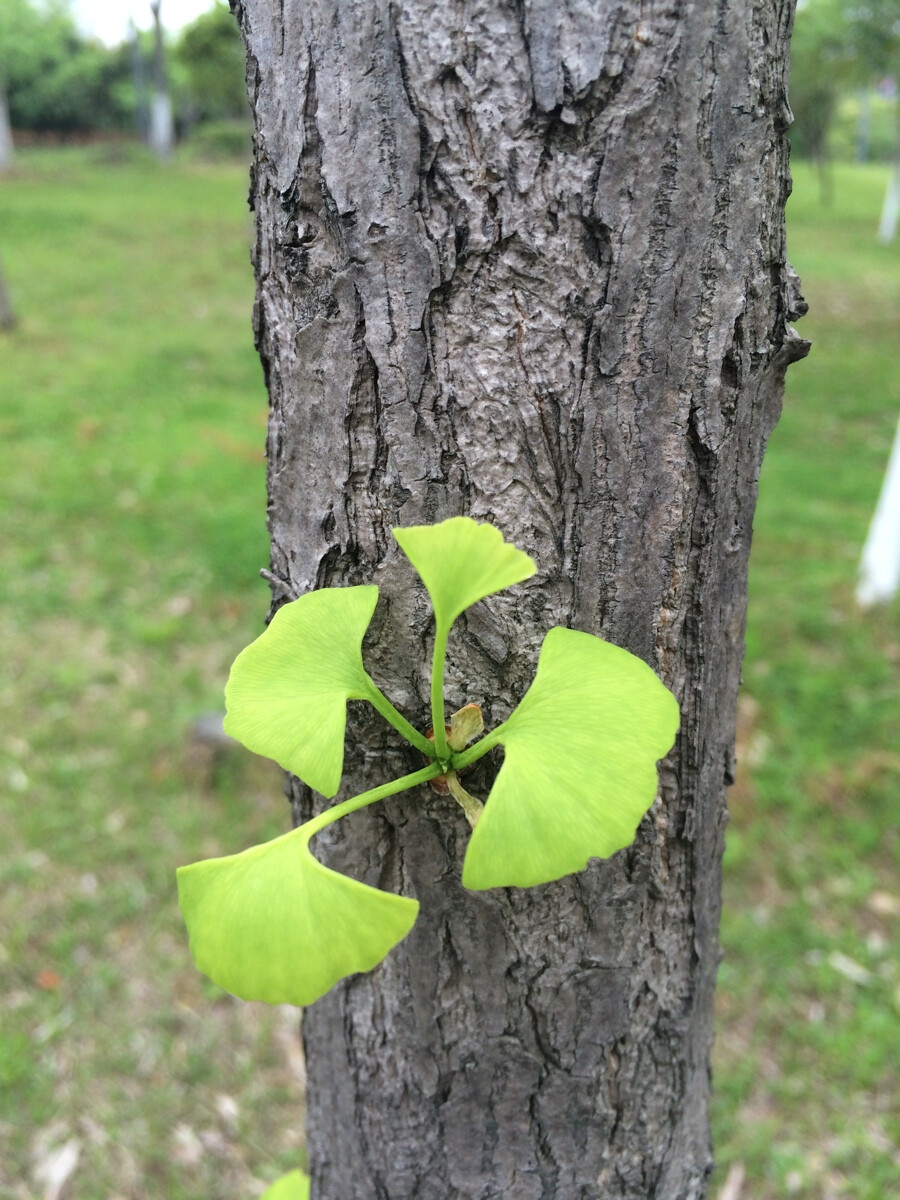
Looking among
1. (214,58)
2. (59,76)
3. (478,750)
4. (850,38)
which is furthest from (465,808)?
(59,76)

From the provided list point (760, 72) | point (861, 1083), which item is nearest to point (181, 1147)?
point (861, 1083)

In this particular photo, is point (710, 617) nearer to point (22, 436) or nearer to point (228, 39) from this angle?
point (22, 436)

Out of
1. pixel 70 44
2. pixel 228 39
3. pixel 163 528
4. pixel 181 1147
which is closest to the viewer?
pixel 181 1147

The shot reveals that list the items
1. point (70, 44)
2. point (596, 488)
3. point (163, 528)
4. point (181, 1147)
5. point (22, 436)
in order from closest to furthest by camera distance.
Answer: point (596, 488)
point (181, 1147)
point (163, 528)
point (22, 436)
point (70, 44)

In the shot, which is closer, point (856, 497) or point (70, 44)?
point (856, 497)

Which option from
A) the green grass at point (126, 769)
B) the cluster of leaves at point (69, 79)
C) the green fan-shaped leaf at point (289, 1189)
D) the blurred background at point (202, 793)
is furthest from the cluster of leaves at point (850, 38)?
the cluster of leaves at point (69, 79)

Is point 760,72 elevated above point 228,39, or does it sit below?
below

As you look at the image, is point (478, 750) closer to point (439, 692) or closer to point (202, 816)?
point (439, 692)
